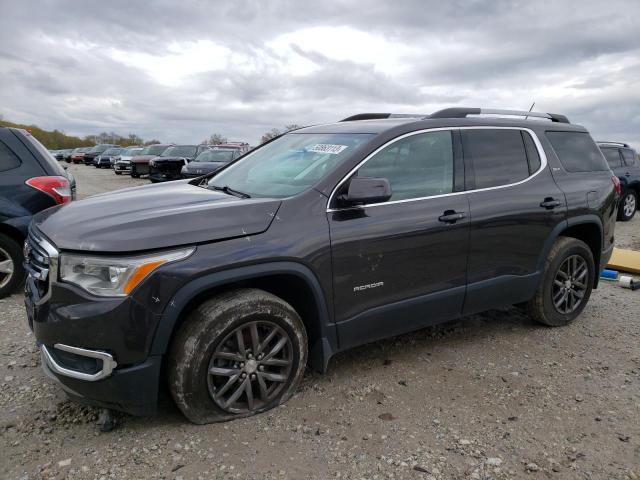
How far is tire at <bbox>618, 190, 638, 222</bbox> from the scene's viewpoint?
1186 centimetres

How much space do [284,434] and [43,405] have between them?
1.54m

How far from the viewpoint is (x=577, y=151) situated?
4.55 meters

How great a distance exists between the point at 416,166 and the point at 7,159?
4.27m

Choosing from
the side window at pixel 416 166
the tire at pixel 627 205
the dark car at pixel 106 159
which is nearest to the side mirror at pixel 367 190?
the side window at pixel 416 166

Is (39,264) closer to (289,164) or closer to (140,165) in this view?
(289,164)

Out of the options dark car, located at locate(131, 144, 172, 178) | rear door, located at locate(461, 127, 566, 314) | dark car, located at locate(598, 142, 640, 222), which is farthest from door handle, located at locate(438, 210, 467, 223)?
dark car, located at locate(131, 144, 172, 178)

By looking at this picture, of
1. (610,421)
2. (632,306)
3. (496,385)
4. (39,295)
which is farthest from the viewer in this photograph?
(632,306)

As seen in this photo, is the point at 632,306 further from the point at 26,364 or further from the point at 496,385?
the point at 26,364

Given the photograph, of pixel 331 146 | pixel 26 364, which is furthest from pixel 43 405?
pixel 331 146

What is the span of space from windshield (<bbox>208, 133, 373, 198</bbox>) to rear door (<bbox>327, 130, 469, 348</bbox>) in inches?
9.5

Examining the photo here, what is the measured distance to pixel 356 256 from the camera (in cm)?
308

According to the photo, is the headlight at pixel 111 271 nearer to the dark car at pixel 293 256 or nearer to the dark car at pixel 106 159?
the dark car at pixel 293 256

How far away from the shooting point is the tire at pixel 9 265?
16.4ft

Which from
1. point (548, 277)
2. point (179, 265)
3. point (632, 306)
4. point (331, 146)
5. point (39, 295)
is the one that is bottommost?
point (632, 306)
